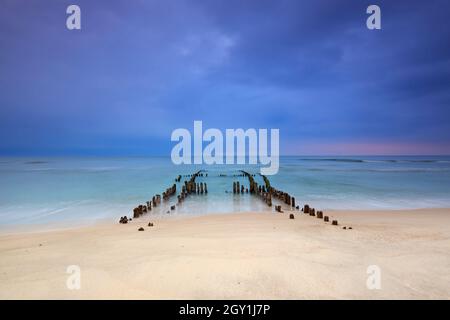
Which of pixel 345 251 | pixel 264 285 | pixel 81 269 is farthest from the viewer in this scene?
pixel 345 251

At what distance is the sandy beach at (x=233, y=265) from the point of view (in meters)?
3.49

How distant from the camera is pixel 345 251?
17.0ft

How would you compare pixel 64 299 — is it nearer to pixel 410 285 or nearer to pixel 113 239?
pixel 113 239

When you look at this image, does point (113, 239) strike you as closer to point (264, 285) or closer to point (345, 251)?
point (264, 285)

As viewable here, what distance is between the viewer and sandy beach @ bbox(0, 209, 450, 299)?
11.5 ft

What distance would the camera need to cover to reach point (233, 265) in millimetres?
4305

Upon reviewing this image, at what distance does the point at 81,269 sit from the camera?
13.9ft
